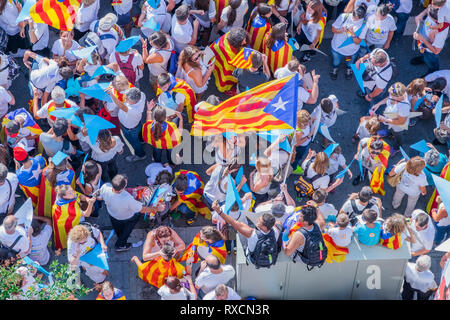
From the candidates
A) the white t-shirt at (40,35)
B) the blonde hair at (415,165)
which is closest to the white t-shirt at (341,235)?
the blonde hair at (415,165)

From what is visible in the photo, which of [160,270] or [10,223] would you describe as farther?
[160,270]

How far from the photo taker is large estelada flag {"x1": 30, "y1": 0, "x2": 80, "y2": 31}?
10.7 m

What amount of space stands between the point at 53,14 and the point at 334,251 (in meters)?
5.49

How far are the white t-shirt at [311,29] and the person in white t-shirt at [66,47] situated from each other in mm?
3837

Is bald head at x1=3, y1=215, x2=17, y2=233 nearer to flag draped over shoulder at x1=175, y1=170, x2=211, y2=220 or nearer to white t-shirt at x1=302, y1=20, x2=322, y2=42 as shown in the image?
flag draped over shoulder at x1=175, y1=170, x2=211, y2=220

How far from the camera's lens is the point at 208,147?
438 inches

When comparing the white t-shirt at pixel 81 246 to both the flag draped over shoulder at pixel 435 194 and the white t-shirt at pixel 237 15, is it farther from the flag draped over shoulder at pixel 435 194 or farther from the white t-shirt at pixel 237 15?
the flag draped over shoulder at pixel 435 194

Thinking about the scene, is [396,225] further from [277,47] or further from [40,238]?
[40,238]

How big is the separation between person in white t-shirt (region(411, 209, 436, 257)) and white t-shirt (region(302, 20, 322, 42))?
388cm

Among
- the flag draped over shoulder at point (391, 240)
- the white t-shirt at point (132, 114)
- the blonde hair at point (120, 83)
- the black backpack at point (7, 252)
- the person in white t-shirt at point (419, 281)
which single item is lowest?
the person in white t-shirt at point (419, 281)

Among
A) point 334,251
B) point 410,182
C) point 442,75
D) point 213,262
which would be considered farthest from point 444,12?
point 213,262

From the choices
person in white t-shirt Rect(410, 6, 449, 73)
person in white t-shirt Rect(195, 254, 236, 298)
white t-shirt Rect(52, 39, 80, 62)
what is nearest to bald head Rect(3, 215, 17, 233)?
person in white t-shirt Rect(195, 254, 236, 298)

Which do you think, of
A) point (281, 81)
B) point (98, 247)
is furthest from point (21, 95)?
point (281, 81)

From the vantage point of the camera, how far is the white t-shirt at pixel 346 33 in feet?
38.3
